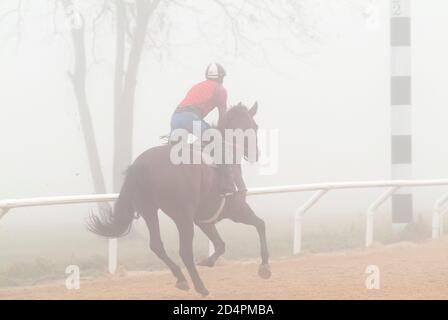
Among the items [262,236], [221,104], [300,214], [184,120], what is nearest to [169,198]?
[184,120]

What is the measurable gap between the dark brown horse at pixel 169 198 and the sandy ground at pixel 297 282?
43 cm

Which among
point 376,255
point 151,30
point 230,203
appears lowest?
point 376,255

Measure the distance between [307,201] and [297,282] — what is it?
6.44 ft

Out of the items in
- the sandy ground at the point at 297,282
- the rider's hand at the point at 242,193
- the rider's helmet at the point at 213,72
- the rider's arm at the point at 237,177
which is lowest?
the sandy ground at the point at 297,282

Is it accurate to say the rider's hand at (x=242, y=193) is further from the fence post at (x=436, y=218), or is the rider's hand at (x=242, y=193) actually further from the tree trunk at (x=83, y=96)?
the tree trunk at (x=83, y=96)

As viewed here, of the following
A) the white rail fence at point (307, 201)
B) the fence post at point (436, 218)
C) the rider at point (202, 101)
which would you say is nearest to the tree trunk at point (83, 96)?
the white rail fence at point (307, 201)

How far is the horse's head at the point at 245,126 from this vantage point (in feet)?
22.6

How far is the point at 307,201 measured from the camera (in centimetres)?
960
